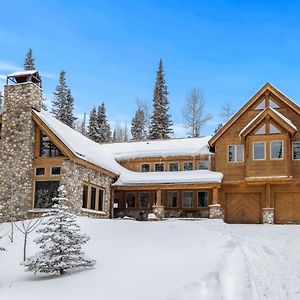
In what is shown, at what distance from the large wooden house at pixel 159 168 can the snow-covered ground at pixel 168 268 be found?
15.4 ft

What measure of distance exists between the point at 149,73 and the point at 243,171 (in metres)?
29.3

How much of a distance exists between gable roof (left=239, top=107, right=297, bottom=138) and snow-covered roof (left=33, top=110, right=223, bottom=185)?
3.01 meters

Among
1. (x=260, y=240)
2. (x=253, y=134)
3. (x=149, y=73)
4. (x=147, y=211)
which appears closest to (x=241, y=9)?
(x=260, y=240)

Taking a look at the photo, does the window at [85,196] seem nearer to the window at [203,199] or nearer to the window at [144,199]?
the window at [144,199]

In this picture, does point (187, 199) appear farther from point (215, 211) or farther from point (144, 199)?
point (215, 211)

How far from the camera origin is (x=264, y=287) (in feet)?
34.7

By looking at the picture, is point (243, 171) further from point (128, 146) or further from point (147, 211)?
point (128, 146)

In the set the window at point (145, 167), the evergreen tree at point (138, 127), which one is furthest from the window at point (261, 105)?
the evergreen tree at point (138, 127)

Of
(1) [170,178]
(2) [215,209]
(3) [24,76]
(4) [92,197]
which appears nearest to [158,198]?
(1) [170,178]

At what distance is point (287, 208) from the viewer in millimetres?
26719

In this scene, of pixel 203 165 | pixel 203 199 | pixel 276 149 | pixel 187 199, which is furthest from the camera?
pixel 187 199

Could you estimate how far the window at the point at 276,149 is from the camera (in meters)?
26.0

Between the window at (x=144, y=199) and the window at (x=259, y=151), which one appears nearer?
the window at (x=259, y=151)

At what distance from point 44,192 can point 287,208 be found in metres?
13.7
